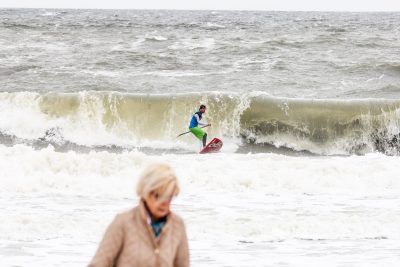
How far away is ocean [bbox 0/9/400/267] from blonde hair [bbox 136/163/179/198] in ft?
17.2

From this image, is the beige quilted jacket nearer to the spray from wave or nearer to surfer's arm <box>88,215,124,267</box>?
surfer's arm <box>88,215,124,267</box>

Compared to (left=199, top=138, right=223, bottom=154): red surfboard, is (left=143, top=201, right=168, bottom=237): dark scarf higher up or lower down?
higher up

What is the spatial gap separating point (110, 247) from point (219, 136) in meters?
18.8

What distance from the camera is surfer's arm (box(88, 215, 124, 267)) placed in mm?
3166

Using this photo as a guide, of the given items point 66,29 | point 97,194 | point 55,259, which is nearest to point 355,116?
point 97,194

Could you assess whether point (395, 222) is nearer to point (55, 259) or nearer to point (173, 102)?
point (55, 259)

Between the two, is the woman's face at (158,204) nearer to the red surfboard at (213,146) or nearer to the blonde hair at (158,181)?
the blonde hair at (158,181)

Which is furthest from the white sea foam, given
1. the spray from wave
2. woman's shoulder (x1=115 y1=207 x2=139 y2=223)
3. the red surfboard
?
woman's shoulder (x1=115 y1=207 x2=139 y2=223)

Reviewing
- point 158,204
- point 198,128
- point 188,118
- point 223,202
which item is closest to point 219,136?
point 188,118

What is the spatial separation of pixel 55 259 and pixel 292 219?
12.0 ft

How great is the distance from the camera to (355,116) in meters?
22.6

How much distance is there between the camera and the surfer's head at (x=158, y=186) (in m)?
3.03

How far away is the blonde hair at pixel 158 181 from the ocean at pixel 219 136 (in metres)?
5.26

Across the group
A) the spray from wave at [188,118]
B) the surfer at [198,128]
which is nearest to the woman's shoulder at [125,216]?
the surfer at [198,128]
